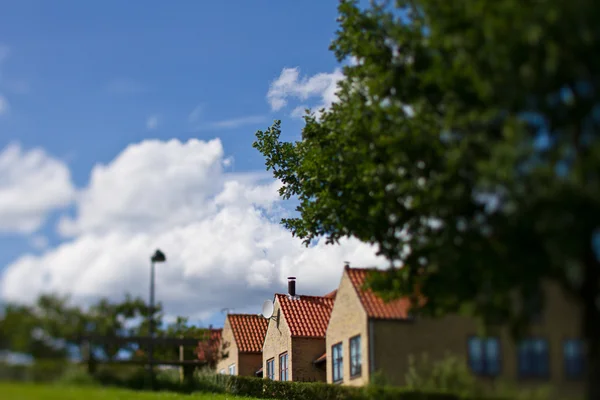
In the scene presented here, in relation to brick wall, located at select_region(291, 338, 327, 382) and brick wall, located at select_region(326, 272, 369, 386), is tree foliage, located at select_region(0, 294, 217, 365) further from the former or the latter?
brick wall, located at select_region(291, 338, 327, 382)

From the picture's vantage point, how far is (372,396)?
106 feet

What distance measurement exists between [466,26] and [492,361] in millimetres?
11905

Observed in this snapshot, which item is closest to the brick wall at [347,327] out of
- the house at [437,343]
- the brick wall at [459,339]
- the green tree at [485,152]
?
the house at [437,343]

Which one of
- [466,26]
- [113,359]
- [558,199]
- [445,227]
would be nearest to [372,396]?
[445,227]

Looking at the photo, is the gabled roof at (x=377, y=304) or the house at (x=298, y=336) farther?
the house at (x=298, y=336)

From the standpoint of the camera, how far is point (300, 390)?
1705 inches

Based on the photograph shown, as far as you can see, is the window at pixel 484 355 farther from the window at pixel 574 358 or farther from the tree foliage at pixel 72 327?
the tree foliage at pixel 72 327

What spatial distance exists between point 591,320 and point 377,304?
1114cm

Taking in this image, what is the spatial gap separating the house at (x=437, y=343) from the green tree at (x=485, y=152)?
1077 mm

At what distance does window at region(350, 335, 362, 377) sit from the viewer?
3544 cm

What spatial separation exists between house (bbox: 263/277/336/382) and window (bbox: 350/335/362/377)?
14.3 metres

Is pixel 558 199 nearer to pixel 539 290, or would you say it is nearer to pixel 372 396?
pixel 539 290

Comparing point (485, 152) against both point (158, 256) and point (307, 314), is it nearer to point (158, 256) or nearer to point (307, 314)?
point (158, 256)

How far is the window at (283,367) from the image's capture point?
2037 inches
